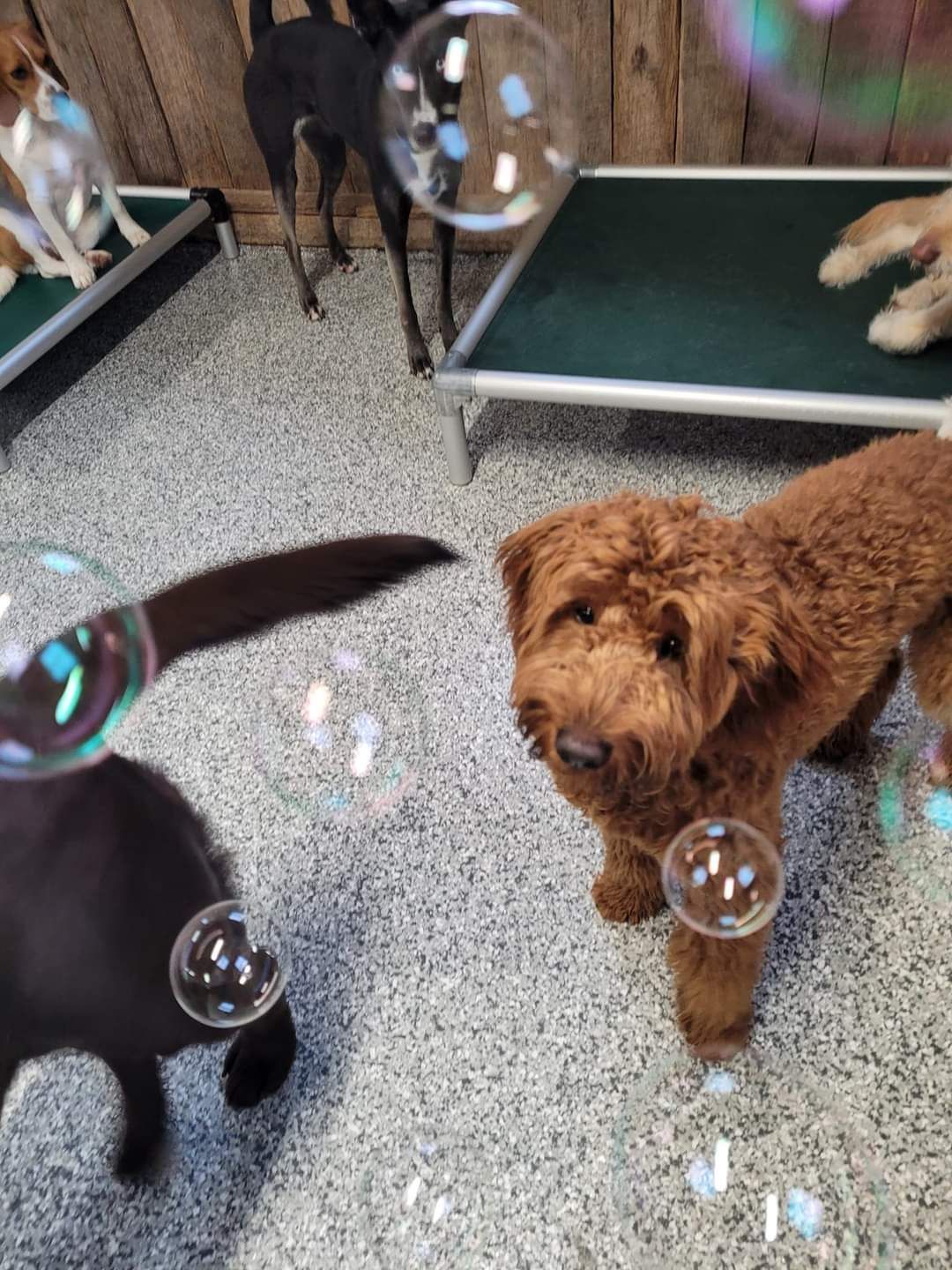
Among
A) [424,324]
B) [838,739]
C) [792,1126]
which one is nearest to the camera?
[792,1126]

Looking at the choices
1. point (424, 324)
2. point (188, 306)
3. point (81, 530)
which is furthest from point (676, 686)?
point (188, 306)

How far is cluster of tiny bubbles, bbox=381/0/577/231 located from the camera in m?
1.47

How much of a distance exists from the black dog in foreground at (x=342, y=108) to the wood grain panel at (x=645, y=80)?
22.7 inches

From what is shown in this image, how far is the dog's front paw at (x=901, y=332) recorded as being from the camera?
143 cm

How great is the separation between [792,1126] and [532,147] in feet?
7.34

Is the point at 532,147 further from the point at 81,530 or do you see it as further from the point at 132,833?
the point at 132,833

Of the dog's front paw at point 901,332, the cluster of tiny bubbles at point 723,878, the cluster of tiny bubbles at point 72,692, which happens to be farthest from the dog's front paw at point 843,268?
the cluster of tiny bubbles at point 72,692

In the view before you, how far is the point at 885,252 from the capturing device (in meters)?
1.58

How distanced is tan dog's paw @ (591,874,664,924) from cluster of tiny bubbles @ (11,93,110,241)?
1977 millimetres

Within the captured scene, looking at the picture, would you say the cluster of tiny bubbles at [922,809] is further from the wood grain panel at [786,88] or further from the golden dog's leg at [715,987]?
the wood grain panel at [786,88]

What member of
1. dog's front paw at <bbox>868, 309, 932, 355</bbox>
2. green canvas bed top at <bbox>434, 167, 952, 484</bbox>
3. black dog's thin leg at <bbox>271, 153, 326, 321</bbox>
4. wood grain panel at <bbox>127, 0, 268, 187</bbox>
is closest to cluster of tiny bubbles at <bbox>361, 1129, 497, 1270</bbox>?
green canvas bed top at <bbox>434, 167, 952, 484</bbox>

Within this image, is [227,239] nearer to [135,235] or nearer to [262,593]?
[135,235]

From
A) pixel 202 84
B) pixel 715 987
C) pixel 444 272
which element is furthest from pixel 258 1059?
pixel 202 84

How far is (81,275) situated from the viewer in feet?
6.64
